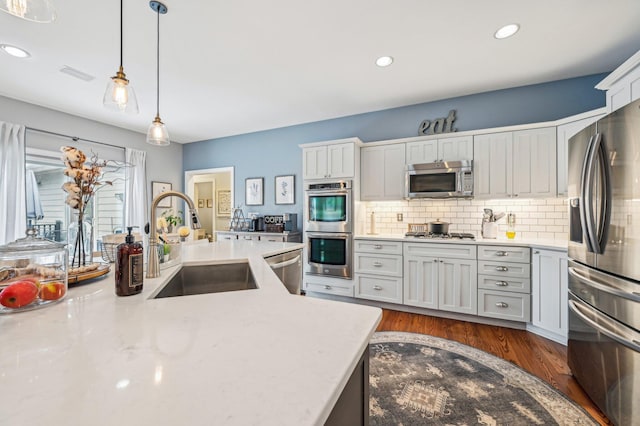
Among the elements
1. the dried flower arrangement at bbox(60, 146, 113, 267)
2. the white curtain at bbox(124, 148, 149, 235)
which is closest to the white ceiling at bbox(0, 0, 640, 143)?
the white curtain at bbox(124, 148, 149, 235)

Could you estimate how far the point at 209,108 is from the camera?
12.5 feet

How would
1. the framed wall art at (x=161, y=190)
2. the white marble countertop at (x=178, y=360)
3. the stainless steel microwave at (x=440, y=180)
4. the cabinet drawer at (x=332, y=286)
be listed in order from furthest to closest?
the framed wall art at (x=161, y=190)
the cabinet drawer at (x=332, y=286)
the stainless steel microwave at (x=440, y=180)
the white marble countertop at (x=178, y=360)

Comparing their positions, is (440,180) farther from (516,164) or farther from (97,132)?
(97,132)

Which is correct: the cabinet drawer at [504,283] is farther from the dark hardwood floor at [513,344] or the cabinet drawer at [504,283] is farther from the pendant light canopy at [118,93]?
the pendant light canopy at [118,93]

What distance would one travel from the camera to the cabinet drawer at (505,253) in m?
2.72

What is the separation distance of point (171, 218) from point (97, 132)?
67.4 inches

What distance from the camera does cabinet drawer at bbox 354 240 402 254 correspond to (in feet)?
10.8

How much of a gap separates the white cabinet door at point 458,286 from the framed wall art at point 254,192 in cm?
306

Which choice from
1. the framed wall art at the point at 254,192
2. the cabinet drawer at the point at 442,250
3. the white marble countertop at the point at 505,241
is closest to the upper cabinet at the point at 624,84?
the white marble countertop at the point at 505,241

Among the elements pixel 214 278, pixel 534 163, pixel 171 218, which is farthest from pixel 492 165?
pixel 171 218

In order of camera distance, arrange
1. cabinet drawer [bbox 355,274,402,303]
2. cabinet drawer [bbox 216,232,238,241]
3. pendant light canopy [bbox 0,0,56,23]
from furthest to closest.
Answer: cabinet drawer [bbox 216,232,238,241], cabinet drawer [bbox 355,274,402,303], pendant light canopy [bbox 0,0,56,23]

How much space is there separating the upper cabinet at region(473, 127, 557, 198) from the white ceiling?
0.65 meters

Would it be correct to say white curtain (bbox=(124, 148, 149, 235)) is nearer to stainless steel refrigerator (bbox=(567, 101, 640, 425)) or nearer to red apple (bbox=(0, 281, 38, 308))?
red apple (bbox=(0, 281, 38, 308))

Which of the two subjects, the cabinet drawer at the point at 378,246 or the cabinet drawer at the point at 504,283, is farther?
the cabinet drawer at the point at 378,246
